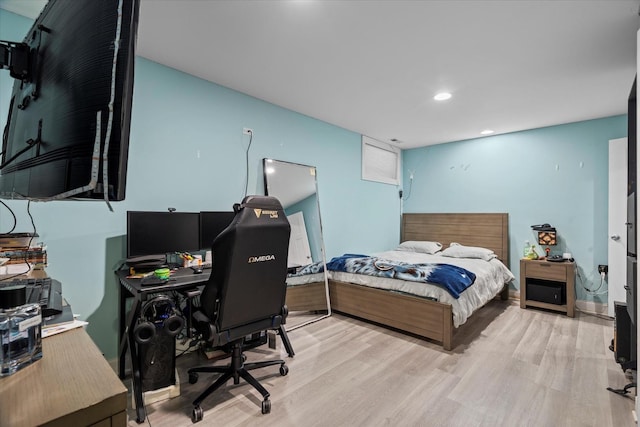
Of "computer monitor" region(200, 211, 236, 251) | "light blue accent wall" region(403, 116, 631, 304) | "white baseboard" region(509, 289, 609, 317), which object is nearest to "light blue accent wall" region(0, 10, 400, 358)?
"computer monitor" region(200, 211, 236, 251)

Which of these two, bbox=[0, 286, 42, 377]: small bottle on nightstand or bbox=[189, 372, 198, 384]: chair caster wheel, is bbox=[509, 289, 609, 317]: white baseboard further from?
bbox=[0, 286, 42, 377]: small bottle on nightstand

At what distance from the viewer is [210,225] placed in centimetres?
269

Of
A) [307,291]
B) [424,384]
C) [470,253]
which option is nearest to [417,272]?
[424,384]

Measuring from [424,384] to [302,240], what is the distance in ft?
6.58

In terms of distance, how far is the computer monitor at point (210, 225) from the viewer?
264 cm

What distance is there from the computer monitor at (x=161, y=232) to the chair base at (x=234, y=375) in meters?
0.94

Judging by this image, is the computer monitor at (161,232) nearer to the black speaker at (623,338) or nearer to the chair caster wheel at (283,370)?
the chair caster wheel at (283,370)

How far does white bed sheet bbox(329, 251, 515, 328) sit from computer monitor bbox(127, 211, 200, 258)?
1.81 meters

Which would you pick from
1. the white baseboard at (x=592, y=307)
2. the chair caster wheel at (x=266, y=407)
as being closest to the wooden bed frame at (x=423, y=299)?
the white baseboard at (x=592, y=307)

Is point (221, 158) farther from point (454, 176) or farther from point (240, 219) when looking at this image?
point (454, 176)

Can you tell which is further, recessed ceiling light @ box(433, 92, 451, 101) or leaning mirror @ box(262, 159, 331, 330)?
leaning mirror @ box(262, 159, 331, 330)

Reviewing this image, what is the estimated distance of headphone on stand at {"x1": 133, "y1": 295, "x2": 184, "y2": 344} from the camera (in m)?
1.79

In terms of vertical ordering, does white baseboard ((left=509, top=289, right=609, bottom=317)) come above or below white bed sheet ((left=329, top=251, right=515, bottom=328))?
below

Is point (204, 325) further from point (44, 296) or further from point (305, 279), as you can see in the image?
point (305, 279)
